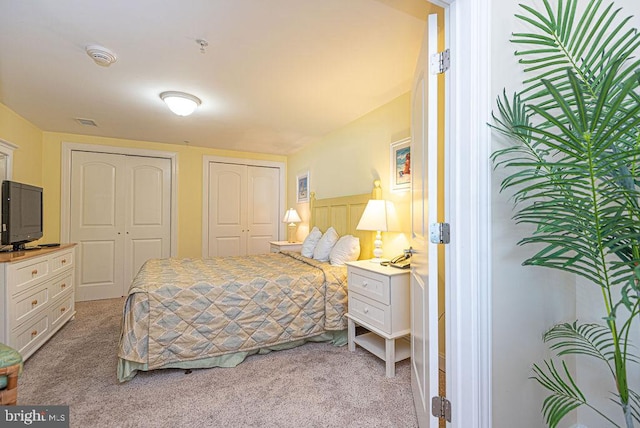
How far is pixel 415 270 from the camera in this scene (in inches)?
65.9

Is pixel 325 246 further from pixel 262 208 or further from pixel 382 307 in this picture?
pixel 262 208

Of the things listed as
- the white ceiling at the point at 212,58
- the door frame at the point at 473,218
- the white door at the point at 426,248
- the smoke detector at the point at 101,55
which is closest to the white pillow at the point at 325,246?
the white ceiling at the point at 212,58

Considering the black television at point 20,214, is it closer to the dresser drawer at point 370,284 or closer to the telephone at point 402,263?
the dresser drawer at point 370,284

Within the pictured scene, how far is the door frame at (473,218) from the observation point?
1.09 m

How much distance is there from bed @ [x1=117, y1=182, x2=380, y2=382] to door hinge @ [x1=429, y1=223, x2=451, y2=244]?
153 cm

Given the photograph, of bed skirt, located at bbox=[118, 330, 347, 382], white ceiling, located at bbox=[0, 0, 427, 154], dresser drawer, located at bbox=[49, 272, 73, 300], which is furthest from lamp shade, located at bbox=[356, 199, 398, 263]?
dresser drawer, located at bbox=[49, 272, 73, 300]

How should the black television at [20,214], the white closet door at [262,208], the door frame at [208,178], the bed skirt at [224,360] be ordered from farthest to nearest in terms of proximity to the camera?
the white closet door at [262,208], the door frame at [208,178], the black television at [20,214], the bed skirt at [224,360]

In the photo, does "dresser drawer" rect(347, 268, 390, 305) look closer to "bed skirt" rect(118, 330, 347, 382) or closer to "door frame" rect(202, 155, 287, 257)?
"bed skirt" rect(118, 330, 347, 382)

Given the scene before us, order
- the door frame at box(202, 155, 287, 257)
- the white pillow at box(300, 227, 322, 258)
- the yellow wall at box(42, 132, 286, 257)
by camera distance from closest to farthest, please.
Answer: the white pillow at box(300, 227, 322, 258) < the yellow wall at box(42, 132, 286, 257) < the door frame at box(202, 155, 287, 257)

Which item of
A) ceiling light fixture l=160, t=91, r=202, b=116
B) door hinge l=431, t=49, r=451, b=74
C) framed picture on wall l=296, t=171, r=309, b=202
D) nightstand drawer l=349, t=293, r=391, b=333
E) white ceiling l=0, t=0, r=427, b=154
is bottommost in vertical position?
nightstand drawer l=349, t=293, r=391, b=333

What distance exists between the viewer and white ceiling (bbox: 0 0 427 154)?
1.68 meters

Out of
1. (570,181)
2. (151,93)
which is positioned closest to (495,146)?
(570,181)

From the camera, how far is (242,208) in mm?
5145

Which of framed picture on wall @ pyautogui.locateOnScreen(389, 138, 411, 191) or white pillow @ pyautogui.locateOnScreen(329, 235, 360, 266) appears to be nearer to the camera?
framed picture on wall @ pyautogui.locateOnScreen(389, 138, 411, 191)
